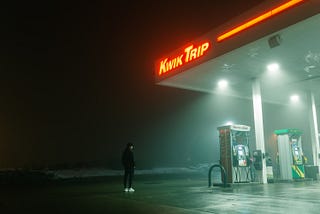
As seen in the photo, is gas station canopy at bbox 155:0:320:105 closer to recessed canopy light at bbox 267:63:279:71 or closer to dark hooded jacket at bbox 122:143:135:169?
recessed canopy light at bbox 267:63:279:71

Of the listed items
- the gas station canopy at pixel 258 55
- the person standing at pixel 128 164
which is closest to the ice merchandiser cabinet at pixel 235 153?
the gas station canopy at pixel 258 55

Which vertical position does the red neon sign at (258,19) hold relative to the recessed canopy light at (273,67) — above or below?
above

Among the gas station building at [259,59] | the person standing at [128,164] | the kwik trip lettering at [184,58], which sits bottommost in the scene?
the person standing at [128,164]

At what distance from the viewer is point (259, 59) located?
1366 centimetres

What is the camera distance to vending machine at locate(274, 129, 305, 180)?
16266 millimetres

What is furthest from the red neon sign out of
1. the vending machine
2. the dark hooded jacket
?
the vending machine

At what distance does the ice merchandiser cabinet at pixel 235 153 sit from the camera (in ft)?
46.6

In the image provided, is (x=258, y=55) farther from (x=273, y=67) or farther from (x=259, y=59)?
(x=273, y=67)

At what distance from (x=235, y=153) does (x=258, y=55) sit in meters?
4.29

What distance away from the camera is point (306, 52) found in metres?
13.0

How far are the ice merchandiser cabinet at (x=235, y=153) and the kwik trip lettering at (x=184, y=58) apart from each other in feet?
11.1

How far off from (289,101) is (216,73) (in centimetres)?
922

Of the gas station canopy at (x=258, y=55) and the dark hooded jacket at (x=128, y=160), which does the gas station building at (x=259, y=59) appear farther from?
the dark hooded jacket at (x=128, y=160)

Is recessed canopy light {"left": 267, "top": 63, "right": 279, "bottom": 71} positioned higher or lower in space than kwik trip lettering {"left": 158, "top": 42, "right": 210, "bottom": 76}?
lower
